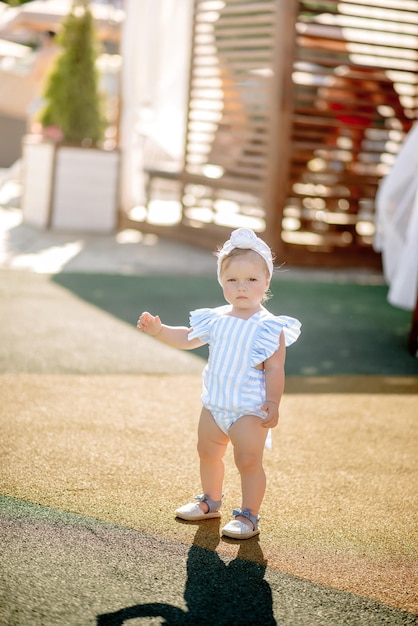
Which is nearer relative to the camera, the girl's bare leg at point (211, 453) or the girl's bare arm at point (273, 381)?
the girl's bare arm at point (273, 381)

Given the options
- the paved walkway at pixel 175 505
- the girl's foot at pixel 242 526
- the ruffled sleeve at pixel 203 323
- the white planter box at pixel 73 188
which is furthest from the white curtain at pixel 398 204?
the white planter box at pixel 73 188

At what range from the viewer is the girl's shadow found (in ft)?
7.30

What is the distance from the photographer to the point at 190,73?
9.64 metres

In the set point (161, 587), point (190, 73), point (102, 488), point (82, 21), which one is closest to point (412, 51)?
point (190, 73)

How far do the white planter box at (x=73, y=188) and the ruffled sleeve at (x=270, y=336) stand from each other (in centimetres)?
708

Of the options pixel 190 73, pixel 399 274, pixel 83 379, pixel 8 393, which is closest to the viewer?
pixel 8 393

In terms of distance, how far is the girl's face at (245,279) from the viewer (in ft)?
9.33

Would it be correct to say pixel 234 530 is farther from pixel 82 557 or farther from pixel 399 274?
pixel 399 274

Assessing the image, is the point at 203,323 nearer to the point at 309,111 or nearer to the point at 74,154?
the point at 309,111

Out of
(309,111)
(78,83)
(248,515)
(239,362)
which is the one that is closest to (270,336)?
(239,362)

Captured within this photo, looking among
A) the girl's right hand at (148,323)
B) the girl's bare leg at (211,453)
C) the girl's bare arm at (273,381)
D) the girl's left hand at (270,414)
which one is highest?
the girl's right hand at (148,323)

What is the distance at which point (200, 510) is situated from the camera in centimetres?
286

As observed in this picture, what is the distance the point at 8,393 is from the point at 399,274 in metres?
2.67

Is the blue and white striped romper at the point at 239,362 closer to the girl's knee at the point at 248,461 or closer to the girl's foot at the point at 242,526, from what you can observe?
the girl's knee at the point at 248,461
